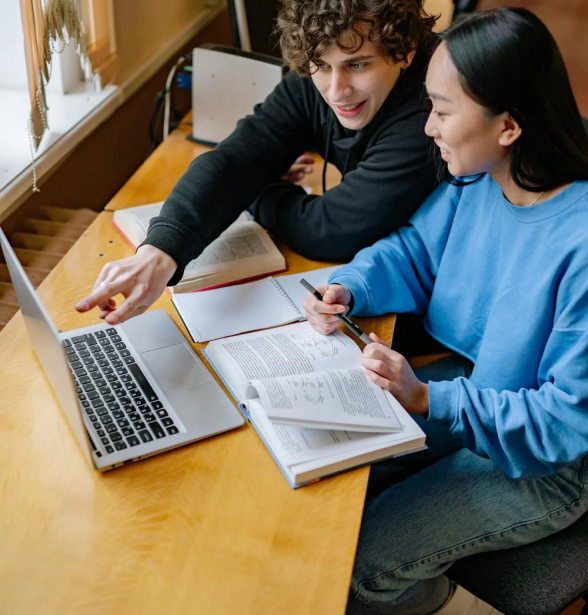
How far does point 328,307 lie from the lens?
1.13m

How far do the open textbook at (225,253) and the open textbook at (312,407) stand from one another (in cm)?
22

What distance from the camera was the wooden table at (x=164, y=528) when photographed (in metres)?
0.75

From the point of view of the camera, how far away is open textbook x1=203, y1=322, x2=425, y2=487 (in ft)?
2.93

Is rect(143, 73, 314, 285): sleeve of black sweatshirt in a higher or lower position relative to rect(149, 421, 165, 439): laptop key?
higher

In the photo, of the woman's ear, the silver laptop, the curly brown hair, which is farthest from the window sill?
the woman's ear

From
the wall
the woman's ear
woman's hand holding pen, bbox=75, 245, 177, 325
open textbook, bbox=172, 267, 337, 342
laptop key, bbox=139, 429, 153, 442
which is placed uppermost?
the woman's ear

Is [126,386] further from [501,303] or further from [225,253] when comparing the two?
[501,303]

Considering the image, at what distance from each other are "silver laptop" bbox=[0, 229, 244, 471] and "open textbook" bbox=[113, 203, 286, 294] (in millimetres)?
161

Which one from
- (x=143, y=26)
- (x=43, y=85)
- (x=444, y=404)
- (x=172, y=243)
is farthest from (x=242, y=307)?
(x=143, y=26)

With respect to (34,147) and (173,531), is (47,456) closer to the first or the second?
(173,531)

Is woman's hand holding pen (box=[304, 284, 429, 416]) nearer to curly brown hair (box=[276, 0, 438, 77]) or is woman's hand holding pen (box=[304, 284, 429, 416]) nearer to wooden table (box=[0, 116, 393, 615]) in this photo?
wooden table (box=[0, 116, 393, 615])

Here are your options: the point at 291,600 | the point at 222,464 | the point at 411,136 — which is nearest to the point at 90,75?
the point at 411,136

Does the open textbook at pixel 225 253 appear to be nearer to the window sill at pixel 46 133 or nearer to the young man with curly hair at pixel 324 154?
the young man with curly hair at pixel 324 154

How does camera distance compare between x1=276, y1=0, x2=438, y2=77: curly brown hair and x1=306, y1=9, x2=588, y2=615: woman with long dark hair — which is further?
x1=276, y1=0, x2=438, y2=77: curly brown hair
